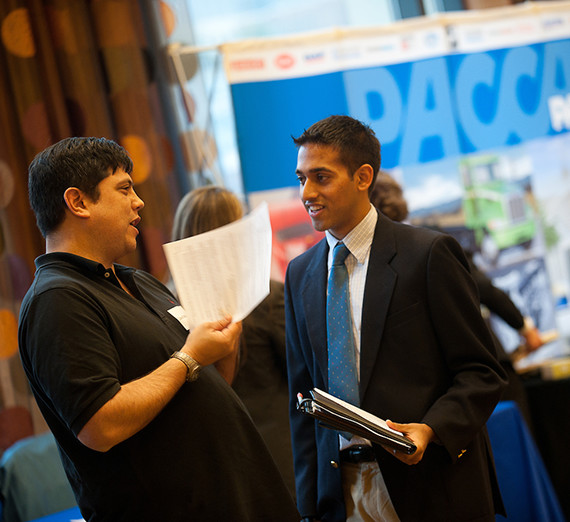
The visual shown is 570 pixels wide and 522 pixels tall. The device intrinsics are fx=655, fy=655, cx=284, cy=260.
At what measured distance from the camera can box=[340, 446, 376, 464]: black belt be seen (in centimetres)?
167

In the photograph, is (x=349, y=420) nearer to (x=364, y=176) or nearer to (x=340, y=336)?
(x=340, y=336)

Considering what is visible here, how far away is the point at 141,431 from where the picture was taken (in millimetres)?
1384

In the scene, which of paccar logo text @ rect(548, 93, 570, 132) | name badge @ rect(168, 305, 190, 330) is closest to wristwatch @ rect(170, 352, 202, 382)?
name badge @ rect(168, 305, 190, 330)

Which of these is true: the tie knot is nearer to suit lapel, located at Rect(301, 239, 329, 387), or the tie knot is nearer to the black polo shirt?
suit lapel, located at Rect(301, 239, 329, 387)

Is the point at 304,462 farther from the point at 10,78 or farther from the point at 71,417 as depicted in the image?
the point at 10,78

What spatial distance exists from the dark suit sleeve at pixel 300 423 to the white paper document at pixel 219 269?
411 mm

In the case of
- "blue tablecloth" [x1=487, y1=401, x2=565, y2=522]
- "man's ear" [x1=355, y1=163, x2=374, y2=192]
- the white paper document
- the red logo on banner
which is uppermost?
→ the red logo on banner

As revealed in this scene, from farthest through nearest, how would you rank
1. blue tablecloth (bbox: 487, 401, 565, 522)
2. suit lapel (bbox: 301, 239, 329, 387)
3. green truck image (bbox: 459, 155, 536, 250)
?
green truck image (bbox: 459, 155, 536, 250) → blue tablecloth (bbox: 487, 401, 565, 522) → suit lapel (bbox: 301, 239, 329, 387)

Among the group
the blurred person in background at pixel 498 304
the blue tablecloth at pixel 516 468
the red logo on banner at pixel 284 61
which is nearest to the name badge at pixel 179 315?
the blurred person in background at pixel 498 304

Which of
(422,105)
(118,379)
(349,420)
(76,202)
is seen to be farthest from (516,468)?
(422,105)

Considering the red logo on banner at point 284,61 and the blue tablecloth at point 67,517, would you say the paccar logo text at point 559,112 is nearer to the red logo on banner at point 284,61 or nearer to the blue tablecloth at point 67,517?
the red logo on banner at point 284,61

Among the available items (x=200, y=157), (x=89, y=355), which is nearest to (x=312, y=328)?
(x=89, y=355)

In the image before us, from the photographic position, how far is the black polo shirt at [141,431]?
126 centimetres

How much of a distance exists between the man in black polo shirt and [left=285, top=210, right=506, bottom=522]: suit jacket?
309mm
